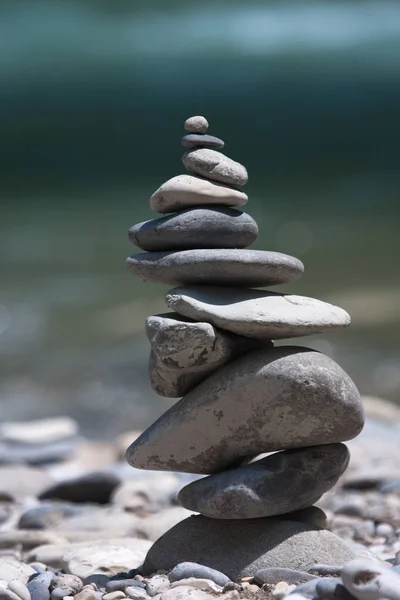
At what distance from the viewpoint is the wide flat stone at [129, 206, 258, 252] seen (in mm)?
4273

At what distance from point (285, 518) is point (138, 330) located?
10.4m

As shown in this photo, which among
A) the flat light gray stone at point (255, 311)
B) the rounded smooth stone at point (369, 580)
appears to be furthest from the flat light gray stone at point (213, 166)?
the rounded smooth stone at point (369, 580)

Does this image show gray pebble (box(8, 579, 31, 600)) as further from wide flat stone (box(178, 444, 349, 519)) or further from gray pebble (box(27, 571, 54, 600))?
wide flat stone (box(178, 444, 349, 519))

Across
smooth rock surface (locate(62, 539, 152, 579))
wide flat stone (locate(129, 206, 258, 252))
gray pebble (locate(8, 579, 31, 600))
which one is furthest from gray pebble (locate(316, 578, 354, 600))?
wide flat stone (locate(129, 206, 258, 252))

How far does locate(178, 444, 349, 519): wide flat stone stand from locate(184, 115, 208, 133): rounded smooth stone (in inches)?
62.6

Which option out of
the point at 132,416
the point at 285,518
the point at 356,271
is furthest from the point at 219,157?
the point at 356,271

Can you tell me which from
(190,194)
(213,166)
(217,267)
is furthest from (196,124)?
(217,267)

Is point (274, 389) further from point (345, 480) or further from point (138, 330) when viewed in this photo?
point (138, 330)

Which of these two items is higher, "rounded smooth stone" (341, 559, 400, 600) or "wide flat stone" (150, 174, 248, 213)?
"wide flat stone" (150, 174, 248, 213)

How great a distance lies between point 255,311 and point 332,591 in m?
1.26

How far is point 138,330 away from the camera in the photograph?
14641 millimetres

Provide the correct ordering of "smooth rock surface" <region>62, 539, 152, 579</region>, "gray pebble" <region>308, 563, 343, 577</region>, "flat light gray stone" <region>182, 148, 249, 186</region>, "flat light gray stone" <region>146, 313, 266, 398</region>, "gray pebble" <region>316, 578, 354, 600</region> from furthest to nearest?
1. "smooth rock surface" <region>62, 539, 152, 579</region>
2. "flat light gray stone" <region>182, 148, 249, 186</region>
3. "flat light gray stone" <region>146, 313, 266, 398</region>
4. "gray pebble" <region>308, 563, 343, 577</region>
5. "gray pebble" <region>316, 578, 354, 600</region>

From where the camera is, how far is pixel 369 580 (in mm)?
3361

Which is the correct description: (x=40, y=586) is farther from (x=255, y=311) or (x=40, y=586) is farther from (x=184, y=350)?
(x=255, y=311)
